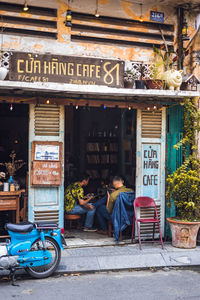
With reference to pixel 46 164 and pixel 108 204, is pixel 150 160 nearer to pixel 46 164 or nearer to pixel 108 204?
pixel 108 204

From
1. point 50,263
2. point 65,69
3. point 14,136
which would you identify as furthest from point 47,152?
point 14,136

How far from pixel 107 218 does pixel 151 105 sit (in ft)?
9.51

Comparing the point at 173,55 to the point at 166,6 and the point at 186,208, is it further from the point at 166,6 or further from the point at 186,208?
the point at 186,208

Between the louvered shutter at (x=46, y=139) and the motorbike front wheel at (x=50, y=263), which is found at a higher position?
the louvered shutter at (x=46, y=139)

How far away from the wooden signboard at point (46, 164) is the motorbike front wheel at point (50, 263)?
177cm

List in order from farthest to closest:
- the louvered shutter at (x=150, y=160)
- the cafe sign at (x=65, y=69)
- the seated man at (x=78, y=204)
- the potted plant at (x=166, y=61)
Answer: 1. the seated man at (x=78, y=204)
2. the louvered shutter at (x=150, y=160)
3. the potted plant at (x=166, y=61)
4. the cafe sign at (x=65, y=69)

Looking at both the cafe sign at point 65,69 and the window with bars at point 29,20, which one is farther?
the window with bars at point 29,20

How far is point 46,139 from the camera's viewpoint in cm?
834

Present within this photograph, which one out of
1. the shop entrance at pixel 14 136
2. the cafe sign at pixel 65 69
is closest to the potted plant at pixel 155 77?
the cafe sign at pixel 65 69

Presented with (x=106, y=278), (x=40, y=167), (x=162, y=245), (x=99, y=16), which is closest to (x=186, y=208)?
(x=162, y=245)

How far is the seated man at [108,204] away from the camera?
8.96 m

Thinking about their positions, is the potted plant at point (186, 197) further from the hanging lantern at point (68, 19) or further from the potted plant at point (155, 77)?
the hanging lantern at point (68, 19)

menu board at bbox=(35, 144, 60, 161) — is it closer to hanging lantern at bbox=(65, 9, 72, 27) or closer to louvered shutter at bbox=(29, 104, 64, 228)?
louvered shutter at bbox=(29, 104, 64, 228)

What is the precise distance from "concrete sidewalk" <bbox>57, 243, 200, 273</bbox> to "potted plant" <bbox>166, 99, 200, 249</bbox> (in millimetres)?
293
